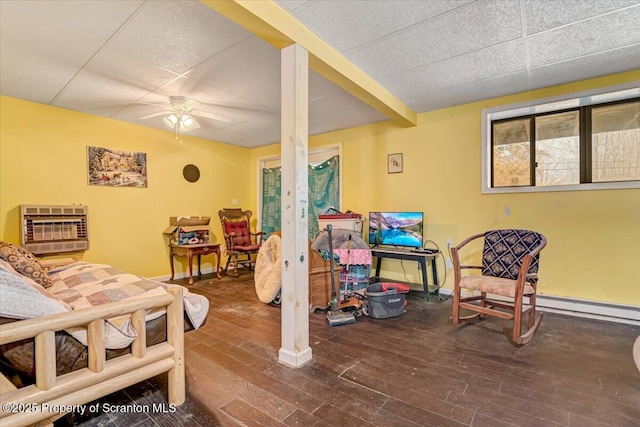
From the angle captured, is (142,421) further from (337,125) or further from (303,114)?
(337,125)

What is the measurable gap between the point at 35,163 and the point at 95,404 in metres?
3.24

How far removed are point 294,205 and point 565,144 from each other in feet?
10.5

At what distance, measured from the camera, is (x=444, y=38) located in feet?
7.30

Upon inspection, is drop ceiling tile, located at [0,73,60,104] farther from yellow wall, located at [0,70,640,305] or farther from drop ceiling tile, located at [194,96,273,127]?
drop ceiling tile, located at [194,96,273,127]

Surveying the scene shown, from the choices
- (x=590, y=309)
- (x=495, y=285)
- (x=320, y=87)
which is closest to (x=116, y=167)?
(x=320, y=87)

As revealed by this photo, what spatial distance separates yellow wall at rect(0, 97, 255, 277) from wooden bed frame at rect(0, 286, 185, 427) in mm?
3137

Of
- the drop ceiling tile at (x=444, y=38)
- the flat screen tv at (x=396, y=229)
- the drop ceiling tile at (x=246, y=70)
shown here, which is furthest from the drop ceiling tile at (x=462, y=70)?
the flat screen tv at (x=396, y=229)

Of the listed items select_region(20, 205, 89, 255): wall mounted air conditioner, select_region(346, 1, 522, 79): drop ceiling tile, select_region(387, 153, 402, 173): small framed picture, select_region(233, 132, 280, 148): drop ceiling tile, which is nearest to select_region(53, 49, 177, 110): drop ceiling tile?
select_region(20, 205, 89, 255): wall mounted air conditioner

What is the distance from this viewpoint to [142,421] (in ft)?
4.93

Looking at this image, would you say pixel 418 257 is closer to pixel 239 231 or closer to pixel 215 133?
pixel 239 231

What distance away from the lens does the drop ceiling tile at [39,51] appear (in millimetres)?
2076

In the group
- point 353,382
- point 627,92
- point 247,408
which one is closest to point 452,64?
point 627,92

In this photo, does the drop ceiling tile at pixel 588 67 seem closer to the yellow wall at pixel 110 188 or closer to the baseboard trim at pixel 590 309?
the baseboard trim at pixel 590 309

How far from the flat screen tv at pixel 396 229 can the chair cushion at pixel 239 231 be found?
2351 millimetres
